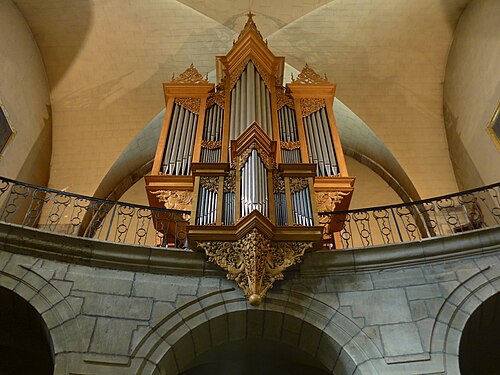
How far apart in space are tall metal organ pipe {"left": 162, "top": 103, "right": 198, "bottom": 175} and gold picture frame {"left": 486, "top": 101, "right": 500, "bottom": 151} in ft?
17.8

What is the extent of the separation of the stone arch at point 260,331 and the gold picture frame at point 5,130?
560 centimetres

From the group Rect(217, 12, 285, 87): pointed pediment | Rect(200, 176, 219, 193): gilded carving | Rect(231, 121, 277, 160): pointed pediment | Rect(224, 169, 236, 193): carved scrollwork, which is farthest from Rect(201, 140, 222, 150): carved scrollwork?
Rect(217, 12, 285, 87): pointed pediment

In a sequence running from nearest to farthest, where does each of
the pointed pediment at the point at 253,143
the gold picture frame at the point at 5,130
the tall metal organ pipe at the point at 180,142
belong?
the pointed pediment at the point at 253,143, the tall metal organ pipe at the point at 180,142, the gold picture frame at the point at 5,130

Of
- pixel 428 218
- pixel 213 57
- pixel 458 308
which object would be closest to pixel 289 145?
pixel 428 218

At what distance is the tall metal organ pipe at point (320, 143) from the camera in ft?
30.3

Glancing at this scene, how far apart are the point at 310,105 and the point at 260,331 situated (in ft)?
17.4

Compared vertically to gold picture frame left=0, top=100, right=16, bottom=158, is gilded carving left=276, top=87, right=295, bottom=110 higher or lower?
higher

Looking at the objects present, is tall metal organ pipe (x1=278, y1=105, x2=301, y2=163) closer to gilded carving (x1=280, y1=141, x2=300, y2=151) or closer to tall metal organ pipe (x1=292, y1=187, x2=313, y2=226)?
gilded carving (x1=280, y1=141, x2=300, y2=151)

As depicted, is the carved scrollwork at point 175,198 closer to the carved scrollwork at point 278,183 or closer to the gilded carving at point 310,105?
the carved scrollwork at point 278,183

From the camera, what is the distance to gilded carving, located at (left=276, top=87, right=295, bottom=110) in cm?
1077

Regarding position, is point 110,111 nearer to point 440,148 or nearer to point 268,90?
point 268,90

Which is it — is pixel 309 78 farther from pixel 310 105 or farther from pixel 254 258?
pixel 254 258

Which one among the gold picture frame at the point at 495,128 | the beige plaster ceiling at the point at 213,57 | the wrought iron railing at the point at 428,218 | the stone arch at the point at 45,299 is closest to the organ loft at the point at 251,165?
the wrought iron railing at the point at 428,218

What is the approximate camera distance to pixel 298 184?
7820 millimetres
